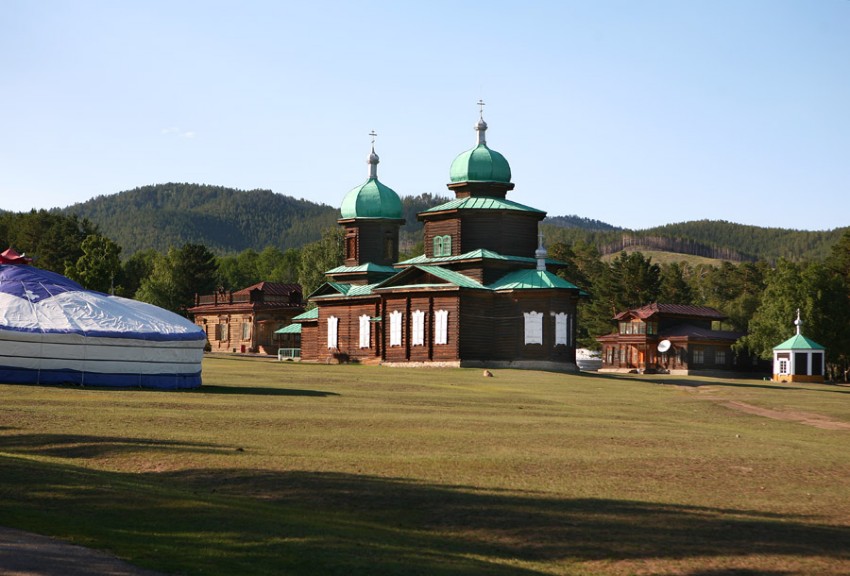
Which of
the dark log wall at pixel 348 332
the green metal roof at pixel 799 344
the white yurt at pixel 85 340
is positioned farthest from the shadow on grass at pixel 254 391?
the green metal roof at pixel 799 344

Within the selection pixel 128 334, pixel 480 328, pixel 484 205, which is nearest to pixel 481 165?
pixel 484 205

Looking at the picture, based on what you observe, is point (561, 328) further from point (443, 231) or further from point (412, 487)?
point (412, 487)

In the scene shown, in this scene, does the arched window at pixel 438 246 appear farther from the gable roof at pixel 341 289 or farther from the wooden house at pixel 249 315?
the wooden house at pixel 249 315

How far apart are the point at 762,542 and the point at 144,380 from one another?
27.0m

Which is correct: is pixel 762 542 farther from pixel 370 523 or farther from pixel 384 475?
pixel 384 475

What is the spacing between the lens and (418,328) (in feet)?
240

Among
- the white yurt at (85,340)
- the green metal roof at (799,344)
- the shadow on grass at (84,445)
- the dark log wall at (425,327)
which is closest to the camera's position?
the shadow on grass at (84,445)

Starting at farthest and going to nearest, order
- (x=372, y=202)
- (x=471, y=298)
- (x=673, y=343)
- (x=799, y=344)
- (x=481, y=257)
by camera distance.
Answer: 1. (x=673, y=343)
2. (x=799, y=344)
3. (x=372, y=202)
4. (x=481, y=257)
5. (x=471, y=298)

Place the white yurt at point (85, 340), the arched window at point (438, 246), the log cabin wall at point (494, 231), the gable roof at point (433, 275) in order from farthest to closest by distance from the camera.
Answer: the arched window at point (438, 246), the log cabin wall at point (494, 231), the gable roof at point (433, 275), the white yurt at point (85, 340)

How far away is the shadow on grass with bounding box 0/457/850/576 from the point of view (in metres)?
14.0

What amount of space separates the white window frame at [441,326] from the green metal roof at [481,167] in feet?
33.6

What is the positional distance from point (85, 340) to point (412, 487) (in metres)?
21.7

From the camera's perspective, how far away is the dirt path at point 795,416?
124 feet

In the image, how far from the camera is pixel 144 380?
1556 inches
